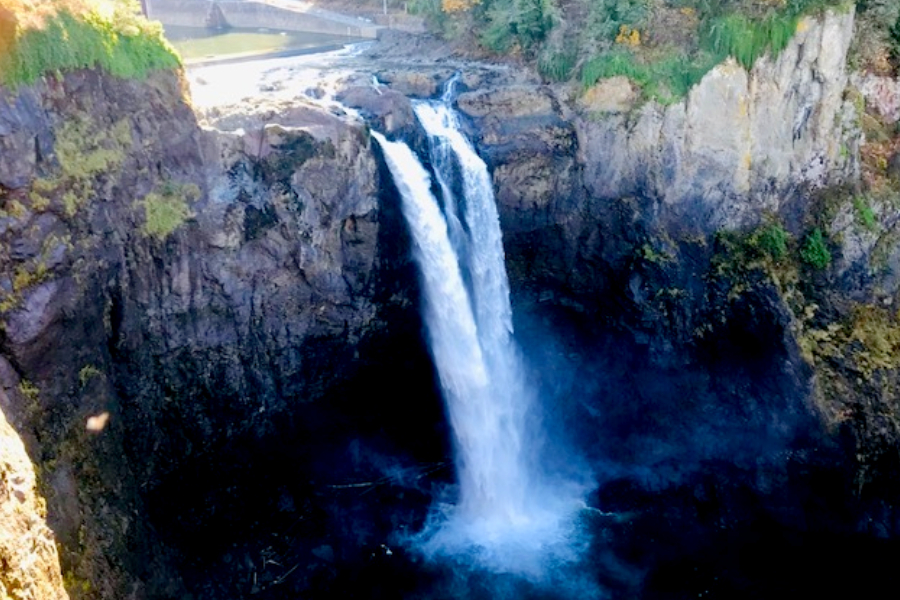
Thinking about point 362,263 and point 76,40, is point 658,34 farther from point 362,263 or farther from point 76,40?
point 76,40

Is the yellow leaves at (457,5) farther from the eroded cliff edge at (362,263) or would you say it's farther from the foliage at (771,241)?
the foliage at (771,241)

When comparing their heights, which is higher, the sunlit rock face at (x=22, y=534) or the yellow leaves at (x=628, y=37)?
the yellow leaves at (x=628, y=37)

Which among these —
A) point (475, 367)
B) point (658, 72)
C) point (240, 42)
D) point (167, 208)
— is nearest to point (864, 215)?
point (658, 72)

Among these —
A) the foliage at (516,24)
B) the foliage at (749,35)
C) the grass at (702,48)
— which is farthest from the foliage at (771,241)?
the foliage at (516,24)

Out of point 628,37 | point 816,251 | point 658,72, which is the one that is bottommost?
point 816,251

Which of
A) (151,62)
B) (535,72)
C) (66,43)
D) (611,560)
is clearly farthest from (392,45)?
(611,560)

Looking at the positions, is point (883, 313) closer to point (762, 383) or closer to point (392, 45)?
point (762, 383)
